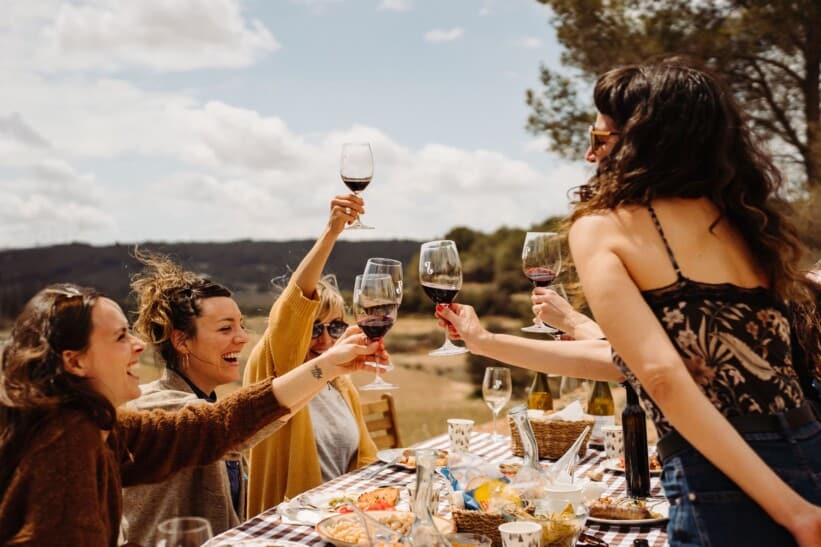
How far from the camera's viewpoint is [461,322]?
201 cm

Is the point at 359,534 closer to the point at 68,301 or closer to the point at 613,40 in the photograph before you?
the point at 68,301

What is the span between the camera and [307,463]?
285cm

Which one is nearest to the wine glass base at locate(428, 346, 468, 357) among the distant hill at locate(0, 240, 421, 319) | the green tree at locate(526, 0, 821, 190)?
the distant hill at locate(0, 240, 421, 319)

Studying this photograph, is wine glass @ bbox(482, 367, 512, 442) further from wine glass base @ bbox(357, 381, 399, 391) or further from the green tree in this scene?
the green tree

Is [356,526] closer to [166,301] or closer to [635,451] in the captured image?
[635,451]

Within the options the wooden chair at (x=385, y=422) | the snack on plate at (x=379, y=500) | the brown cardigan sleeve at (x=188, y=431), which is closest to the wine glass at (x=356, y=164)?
the brown cardigan sleeve at (x=188, y=431)

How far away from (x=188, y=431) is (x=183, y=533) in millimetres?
956

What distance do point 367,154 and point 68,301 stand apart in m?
1.24

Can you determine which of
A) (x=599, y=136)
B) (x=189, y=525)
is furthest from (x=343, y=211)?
(x=189, y=525)

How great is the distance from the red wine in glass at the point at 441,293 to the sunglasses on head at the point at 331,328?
43.0 inches

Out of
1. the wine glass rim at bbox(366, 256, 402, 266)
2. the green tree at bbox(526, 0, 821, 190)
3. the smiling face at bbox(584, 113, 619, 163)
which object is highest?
the green tree at bbox(526, 0, 821, 190)

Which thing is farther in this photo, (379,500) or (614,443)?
(614,443)

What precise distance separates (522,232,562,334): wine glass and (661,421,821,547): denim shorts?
1143 millimetres

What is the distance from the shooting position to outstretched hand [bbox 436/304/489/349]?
1.98 m
